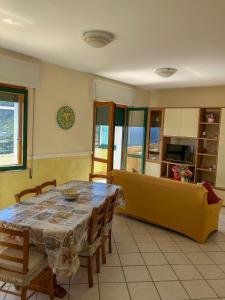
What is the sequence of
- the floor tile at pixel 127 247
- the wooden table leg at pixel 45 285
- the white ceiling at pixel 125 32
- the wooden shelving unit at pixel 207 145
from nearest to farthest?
the white ceiling at pixel 125 32 → the wooden table leg at pixel 45 285 → the floor tile at pixel 127 247 → the wooden shelving unit at pixel 207 145

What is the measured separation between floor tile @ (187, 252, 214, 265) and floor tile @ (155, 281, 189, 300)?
1.83 feet

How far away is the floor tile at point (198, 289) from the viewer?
8.07 feet

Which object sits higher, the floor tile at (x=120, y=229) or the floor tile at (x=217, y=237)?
the floor tile at (x=120, y=229)

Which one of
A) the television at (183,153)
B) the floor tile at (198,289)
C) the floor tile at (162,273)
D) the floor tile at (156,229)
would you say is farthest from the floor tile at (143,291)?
the television at (183,153)

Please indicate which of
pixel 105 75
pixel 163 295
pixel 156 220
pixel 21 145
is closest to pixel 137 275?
pixel 163 295

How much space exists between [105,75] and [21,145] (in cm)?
221

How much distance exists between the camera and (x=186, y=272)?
2852 mm

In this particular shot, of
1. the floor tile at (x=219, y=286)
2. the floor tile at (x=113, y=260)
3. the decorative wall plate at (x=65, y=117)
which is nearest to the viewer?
the floor tile at (x=219, y=286)

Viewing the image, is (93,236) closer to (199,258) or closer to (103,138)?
(199,258)

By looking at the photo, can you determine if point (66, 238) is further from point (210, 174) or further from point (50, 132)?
point (210, 174)

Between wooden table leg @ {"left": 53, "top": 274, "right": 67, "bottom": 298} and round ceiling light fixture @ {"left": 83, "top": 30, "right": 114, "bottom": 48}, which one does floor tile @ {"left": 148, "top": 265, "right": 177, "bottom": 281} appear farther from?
round ceiling light fixture @ {"left": 83, "top": 30, "right": 114, "bottom": 48}

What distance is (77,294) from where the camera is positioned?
240cm

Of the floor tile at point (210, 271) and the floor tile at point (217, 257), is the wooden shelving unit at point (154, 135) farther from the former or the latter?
the floor tile at point (210, 271)

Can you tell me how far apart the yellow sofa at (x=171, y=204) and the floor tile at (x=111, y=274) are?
4.16ft
